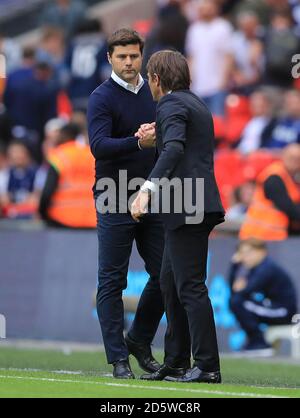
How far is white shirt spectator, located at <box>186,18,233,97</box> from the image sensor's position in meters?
18.9

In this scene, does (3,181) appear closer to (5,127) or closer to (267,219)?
(5,127)

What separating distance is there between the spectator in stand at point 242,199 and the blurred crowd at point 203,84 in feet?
0.04

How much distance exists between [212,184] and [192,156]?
23 centimetres

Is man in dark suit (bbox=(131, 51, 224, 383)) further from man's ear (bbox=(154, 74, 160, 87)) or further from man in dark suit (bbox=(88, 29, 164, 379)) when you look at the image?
man in dark suit (bbox=(88, 29, 164, 379))

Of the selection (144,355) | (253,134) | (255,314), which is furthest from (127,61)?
(253,134)

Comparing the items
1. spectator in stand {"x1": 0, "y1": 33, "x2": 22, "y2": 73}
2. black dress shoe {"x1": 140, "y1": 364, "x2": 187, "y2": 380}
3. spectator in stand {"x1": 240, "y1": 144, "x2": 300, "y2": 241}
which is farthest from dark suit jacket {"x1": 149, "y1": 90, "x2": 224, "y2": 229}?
spectator in stand {"x1": 0, "y1": 33, "x2": 22, "y2": 73}

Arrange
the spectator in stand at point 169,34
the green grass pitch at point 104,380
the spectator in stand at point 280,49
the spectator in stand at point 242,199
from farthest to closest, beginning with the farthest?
1. the spectator in stand at point 169,34
2. the spectator in stand at point 280,49
3. the spectator in stand at point 242,199
4. the green grass pitch at point 104,380

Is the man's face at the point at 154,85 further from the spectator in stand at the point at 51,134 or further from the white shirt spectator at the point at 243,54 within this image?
the white shirt spectator at the point at 243,54

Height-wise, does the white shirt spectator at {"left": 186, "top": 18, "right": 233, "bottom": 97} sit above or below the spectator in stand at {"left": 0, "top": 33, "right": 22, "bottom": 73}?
below

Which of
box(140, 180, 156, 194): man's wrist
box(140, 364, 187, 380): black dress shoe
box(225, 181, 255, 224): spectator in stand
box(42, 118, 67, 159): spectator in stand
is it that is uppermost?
box(42, 118, 67, 159): spectator in stand

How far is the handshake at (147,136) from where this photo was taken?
915 centimetres

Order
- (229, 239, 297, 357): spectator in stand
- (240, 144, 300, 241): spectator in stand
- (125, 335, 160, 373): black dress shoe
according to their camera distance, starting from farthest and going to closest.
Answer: (240, 144, 300, 241): spectator in stand < (229, 239, 297, 357): spectator in stand < (125, 335, 160, 373): black dress shoe

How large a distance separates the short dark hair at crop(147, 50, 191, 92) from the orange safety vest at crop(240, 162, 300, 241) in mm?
5369

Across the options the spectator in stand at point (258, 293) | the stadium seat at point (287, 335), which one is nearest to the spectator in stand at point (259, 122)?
the spectator in stand at point (258, 293)
